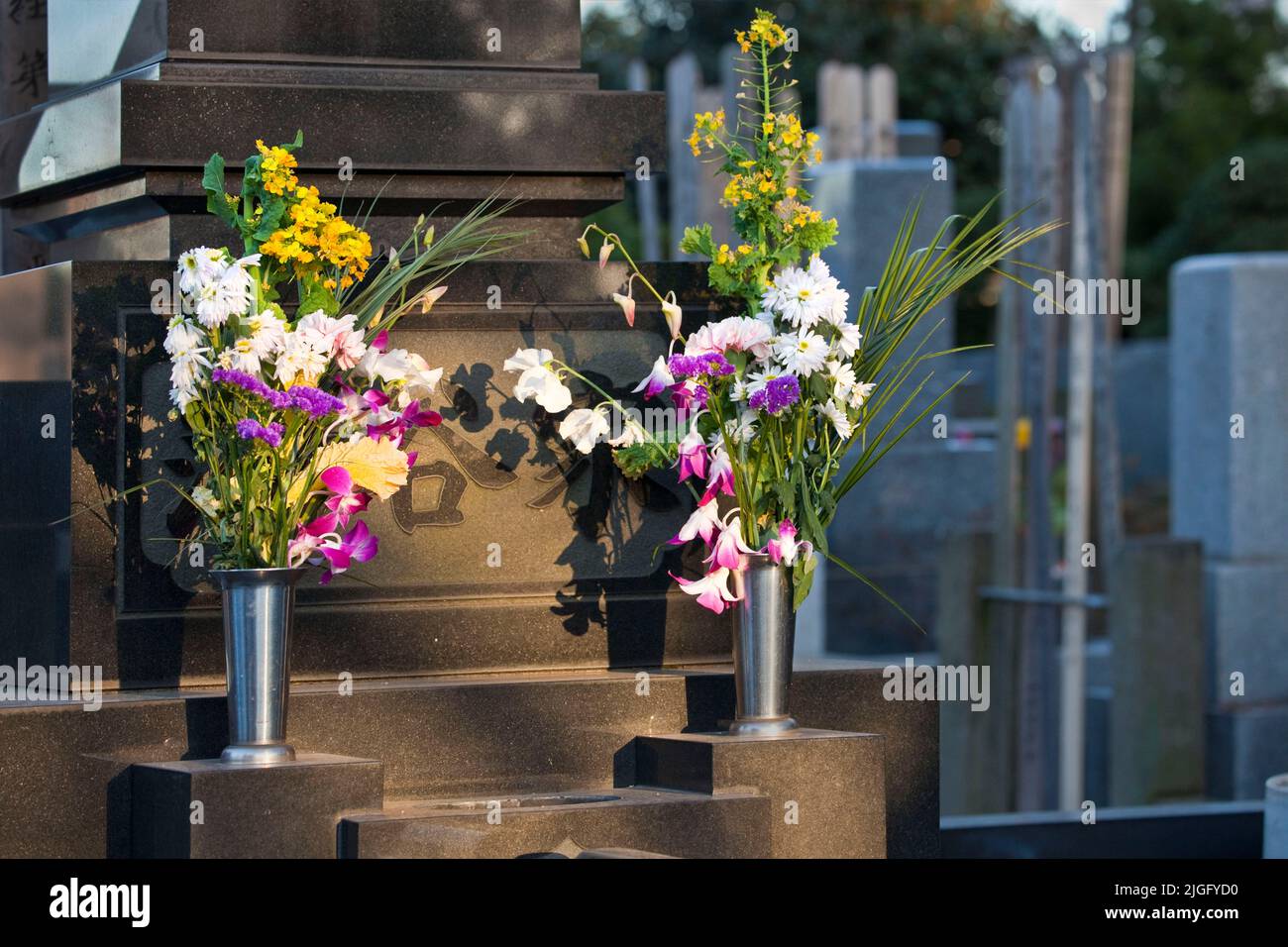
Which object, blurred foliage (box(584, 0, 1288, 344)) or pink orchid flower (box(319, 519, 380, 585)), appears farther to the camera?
blurred foliage (box(584, 0, 1288, 344))

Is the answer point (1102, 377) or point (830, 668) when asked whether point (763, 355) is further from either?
point (1102, 377)

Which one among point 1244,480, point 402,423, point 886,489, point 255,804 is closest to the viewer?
point 255,804

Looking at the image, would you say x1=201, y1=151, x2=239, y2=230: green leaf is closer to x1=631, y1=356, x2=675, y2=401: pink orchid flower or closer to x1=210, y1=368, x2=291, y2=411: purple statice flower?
x1=210, y1=368, x2=291, y2=411: purple statice flower

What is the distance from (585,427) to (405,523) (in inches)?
24.5

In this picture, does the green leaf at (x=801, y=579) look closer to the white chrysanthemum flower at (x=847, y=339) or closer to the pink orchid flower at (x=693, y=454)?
the pink orchid flower at (x=693, y=454)

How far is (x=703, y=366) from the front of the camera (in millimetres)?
4910

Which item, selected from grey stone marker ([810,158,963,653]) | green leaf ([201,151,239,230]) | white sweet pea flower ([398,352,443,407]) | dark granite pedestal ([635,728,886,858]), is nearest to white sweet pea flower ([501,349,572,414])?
white sweet pea flower ([398,352,443,407])

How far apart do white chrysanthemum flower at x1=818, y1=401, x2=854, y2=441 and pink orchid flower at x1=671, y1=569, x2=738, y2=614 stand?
0.45 metres

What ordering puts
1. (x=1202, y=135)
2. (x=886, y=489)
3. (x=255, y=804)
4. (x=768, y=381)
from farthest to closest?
1. (x=1202, y=135)
2. (x=886, y=489)
3. (x=768, y=381)
4. (x=255, y=804)

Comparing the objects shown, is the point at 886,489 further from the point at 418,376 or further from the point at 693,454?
the point at 418,376

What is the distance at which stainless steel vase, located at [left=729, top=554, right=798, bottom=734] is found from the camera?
502 centimetres

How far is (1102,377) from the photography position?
9.98m

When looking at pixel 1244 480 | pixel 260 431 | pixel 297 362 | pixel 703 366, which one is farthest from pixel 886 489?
pixel 260 431
